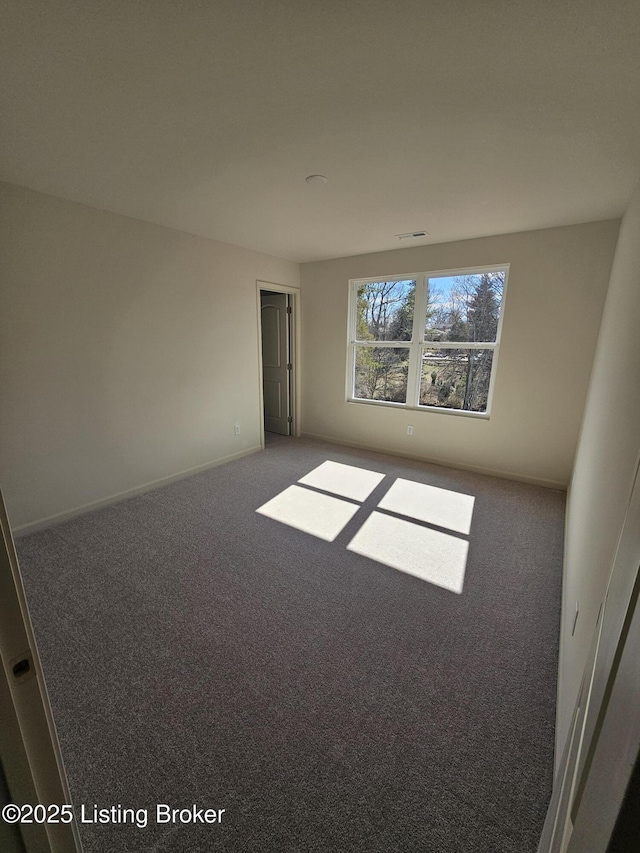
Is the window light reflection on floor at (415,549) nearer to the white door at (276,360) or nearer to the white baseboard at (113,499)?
the white baseboard at (113,499)

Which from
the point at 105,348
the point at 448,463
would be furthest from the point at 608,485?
the point at 105,348

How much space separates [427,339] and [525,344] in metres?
1.01

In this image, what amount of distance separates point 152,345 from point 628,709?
361 cm

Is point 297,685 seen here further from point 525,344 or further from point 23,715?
point 525,344

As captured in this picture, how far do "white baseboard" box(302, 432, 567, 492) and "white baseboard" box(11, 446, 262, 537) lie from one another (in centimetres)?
130

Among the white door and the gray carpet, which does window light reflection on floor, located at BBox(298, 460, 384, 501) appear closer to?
the gray carpet

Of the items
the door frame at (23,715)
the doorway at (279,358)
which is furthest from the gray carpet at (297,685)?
the doorway at (279,358)

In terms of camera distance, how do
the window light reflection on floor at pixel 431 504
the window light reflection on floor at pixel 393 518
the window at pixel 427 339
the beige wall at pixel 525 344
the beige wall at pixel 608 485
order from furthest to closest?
1. the window at pixel 427 339
2. the beige wall at pixel 525 344
3. the window light reflection on floor at pixel 431 504
4. the window light reflection on floor at pixel 393 518
5. the beige wall at pixel 608 485

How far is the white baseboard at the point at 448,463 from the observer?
3.57m

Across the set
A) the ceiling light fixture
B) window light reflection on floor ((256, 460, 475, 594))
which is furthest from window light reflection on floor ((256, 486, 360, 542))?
the ceiling light fixture

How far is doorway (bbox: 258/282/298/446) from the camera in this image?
4828mm

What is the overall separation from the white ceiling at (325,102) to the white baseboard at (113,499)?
94.0 inches

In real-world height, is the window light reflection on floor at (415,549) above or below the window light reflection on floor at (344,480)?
below

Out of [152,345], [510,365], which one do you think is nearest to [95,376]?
[152,345]
